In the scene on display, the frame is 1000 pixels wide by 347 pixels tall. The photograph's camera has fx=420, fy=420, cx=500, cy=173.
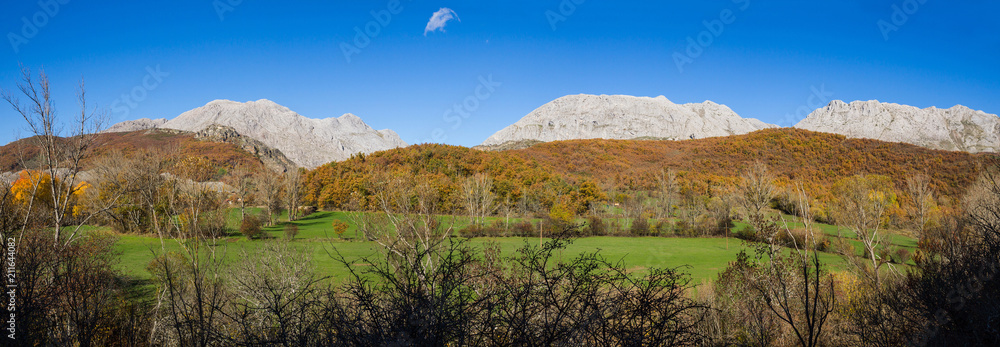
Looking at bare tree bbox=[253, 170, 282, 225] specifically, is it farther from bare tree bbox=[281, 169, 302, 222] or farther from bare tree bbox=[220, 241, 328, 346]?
bare tree bbox=[220, 241, 328, 346]

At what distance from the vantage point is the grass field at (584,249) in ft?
89.5

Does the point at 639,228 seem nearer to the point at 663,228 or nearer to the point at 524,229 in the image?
the point at 663,228

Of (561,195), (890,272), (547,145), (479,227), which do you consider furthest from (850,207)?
(547,145)

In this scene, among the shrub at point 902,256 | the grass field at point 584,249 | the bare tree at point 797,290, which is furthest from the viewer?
the shrub at point 902,256

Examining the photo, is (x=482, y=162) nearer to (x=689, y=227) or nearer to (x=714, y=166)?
(x=689, y=227)

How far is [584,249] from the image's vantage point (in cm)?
3731

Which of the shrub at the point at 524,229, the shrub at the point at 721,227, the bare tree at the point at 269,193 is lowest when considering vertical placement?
the shrub at the point at 721,227

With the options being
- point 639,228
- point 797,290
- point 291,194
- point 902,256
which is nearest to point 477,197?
point 639,228

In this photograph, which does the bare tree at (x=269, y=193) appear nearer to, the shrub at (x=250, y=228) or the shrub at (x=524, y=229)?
the shrub at (x=250, y=228)

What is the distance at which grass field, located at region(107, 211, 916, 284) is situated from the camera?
27.3 meters

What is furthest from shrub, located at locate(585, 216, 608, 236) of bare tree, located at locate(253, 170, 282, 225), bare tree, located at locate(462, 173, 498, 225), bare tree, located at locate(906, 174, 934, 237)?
bare tree, located at locate(253, 170, 282, 225)

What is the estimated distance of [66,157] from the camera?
11.0m

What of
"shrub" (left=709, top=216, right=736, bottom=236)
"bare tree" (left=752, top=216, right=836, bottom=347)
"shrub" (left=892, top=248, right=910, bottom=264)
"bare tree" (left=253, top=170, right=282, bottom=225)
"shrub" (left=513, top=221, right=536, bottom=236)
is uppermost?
"bare tree" (left=253, top=170, right=282, bottom=225)

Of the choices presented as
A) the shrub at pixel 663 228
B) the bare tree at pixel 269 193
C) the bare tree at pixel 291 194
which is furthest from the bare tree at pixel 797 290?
the bare tree at pixel 291 194
